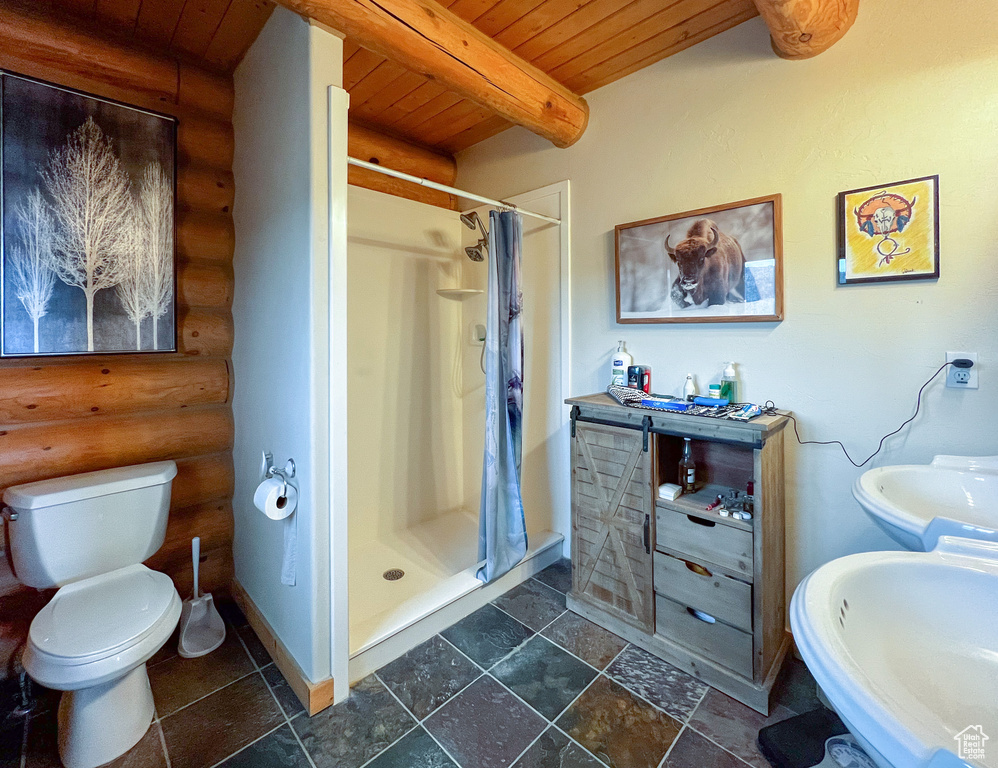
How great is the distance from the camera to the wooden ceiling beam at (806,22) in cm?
139

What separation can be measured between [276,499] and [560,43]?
215 cm

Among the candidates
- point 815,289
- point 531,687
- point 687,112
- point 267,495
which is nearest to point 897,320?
point 815,289

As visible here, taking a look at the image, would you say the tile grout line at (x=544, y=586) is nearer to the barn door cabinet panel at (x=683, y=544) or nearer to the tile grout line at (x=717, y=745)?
the barn door cabinet panel at (x=683, y=544)

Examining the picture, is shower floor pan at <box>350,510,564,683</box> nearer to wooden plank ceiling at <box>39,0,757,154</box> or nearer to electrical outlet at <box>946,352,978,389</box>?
electrical outlet at <box>946,352,978,389</box>

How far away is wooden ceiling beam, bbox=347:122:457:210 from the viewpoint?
2.58 m

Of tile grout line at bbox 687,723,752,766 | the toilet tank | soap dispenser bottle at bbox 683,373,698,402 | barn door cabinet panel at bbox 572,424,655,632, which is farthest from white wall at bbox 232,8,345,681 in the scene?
soap dispenser bottle at bbox 683,373,698,402

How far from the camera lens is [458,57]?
1.75m

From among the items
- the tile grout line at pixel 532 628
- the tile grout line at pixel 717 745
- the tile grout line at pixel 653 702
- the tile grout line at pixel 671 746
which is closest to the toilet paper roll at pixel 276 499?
the tile grout line at pixel 532 628

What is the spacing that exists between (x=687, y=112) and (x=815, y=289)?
3.11ft

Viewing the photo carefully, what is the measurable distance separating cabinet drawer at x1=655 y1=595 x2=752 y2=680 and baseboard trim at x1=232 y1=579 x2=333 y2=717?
1.28m

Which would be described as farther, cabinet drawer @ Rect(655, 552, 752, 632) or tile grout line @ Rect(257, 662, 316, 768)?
cabinet drawer @ Rect(655, 552, 752, 632)

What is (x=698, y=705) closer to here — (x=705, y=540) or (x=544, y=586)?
(x=705, y=540)

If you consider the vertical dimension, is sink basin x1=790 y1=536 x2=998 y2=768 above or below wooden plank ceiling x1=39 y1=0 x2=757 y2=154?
below

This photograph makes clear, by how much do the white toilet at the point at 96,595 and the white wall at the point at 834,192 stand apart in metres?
2.18
